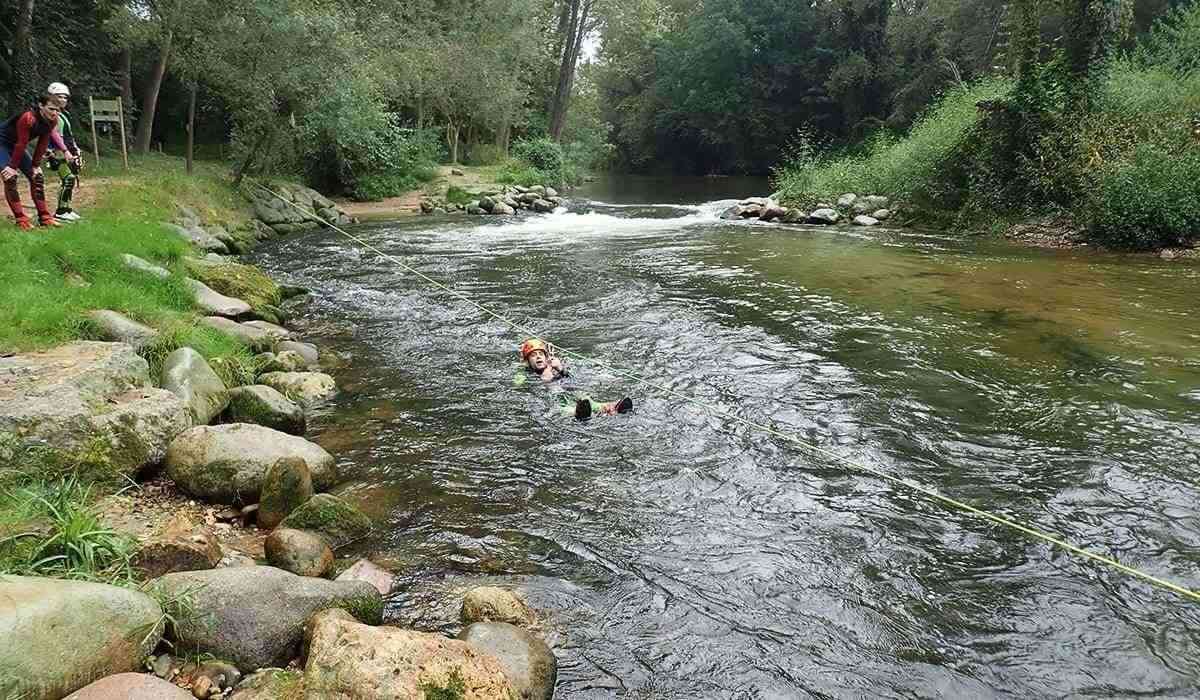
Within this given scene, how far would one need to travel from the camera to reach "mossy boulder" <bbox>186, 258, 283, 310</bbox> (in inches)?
403

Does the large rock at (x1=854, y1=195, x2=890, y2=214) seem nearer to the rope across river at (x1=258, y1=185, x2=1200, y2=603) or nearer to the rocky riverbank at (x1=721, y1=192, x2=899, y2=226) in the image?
the rocky riverbank at (x1=721, y1=192, x2=899, y2=226)

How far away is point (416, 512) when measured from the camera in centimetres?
512

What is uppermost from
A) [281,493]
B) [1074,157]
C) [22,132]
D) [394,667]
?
[1074,157]

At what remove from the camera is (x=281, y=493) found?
15.8ft

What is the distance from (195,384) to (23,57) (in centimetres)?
1590

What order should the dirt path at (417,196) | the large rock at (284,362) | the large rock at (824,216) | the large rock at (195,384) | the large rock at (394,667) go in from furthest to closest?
the dirt path at (417,196)
the large rock at (824,216)
the large rock at (284,362)
the large rock at (195,384)
the large rock at (394,667)

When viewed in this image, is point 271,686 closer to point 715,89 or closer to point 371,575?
point 371,575

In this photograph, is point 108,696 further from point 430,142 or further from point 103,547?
point 430,142

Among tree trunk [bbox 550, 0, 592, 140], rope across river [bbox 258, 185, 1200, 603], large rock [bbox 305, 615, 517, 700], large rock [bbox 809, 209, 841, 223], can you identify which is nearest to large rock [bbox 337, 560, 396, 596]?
large rock [bbox 305, 615, 517, 700]

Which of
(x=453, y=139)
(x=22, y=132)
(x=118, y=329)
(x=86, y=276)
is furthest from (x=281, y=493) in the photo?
(x=453, y=139)

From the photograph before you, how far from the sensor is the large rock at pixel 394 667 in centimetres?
290

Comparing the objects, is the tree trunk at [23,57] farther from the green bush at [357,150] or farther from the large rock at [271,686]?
the large rock at [271,686]

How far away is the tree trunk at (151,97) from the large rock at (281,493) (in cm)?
1659

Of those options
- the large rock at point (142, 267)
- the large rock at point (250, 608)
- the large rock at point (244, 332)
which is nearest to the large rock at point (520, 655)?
the large rock at point (250, 608)
